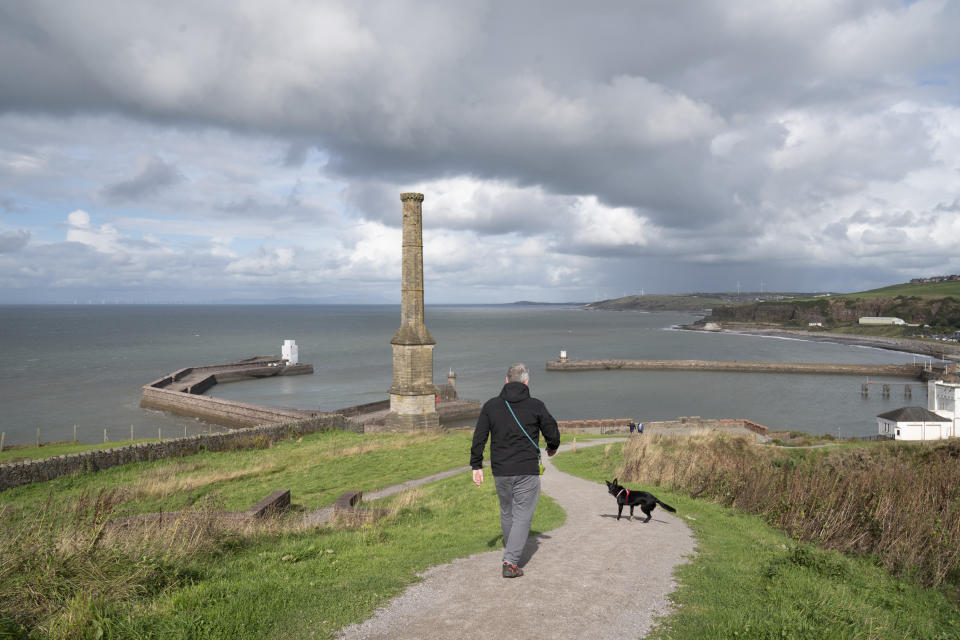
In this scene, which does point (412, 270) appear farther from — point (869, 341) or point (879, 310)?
point (879, 310)

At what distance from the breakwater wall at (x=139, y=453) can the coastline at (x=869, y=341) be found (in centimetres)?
11349

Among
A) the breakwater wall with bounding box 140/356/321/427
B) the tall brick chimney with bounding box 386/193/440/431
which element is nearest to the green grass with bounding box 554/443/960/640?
the tall brick chimney with bounding box 386/193/440/431

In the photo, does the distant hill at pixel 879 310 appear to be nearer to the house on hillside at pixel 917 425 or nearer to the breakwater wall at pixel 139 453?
the house on hillside at pixel 917 425

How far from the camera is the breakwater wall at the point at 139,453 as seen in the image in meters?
16.1

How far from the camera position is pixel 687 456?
45.2 ft

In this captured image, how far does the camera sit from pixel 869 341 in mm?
131000

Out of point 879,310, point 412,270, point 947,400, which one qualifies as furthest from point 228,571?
point 879,310

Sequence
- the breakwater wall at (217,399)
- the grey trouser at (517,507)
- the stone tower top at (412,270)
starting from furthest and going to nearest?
the breakwater wall at (217,399), the stone tower top at (412,270), the grey trouser at (517,507)

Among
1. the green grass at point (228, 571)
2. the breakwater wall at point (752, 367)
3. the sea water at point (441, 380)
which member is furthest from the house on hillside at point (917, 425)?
the breakwater wall at point (752, 367)

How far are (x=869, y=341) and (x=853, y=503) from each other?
153 metres

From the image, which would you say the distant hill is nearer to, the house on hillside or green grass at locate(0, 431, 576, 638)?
the house on hillside

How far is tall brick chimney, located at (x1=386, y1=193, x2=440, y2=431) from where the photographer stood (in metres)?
29.2

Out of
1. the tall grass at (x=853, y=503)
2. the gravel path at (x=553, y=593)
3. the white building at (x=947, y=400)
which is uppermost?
the gravel path at (x=553, y=593)

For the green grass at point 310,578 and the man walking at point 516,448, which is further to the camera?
the man walking at point 516,448
